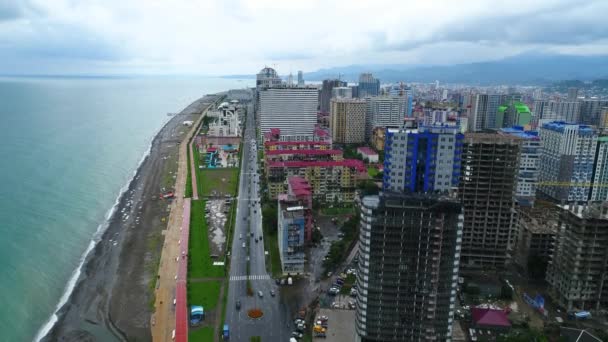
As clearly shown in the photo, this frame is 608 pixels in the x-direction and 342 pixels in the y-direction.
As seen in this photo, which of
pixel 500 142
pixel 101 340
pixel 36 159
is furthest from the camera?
pixel 36 159

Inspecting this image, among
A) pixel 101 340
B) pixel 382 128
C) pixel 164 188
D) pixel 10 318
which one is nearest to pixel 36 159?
pixel 164 188

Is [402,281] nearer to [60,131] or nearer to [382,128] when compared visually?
[382,128]

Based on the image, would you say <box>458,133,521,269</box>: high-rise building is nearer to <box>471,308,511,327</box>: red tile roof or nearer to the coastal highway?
<box>471,308,511,327</box>: red tile roof

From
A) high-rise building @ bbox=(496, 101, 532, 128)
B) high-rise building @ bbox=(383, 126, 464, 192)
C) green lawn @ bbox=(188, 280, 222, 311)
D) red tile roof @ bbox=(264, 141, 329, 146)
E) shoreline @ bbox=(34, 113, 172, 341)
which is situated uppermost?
high-rise building @ bbox=(383, 126, 464, 192)

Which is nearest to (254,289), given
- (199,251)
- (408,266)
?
(199,251)

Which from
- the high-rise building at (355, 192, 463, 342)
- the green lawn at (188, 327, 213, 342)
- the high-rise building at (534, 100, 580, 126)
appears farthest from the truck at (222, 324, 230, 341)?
the high-rise building at (534, 100, 580, 126)

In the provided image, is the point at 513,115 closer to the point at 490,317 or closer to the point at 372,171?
the point at 372,171

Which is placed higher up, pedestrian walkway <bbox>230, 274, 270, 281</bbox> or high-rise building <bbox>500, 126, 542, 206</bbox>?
→ high-rise building <bbox>500, 126, 542, 206</bbox>
